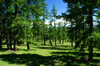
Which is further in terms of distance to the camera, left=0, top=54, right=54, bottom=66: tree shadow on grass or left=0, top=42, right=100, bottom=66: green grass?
left=0, top=54, right=54, bottom=66: tree shadow on grass

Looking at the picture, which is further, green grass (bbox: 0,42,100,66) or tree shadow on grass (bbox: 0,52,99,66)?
tree shadow on grass (bbox: 0,52,99,66)

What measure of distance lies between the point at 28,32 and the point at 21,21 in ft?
8.30

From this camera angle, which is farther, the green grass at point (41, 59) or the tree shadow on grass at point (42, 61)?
the tree shadow on grass at point (42, 61)

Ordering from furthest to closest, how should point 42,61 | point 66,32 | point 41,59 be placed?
point 66,32 < point 41,59 < point 42,61

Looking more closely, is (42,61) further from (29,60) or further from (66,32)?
(66,32)

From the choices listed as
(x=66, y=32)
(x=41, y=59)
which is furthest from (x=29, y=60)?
(x=66, y=32)

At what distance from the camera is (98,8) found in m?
7.40

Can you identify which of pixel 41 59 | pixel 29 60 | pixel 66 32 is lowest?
pixel 41 59

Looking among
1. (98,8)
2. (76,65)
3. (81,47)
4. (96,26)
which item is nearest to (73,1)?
(98,8)

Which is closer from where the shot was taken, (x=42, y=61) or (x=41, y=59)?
(x=42, y=61)

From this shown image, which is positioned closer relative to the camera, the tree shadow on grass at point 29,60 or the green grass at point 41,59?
the green grass at point 41,59

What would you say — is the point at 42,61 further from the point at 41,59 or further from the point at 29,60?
the point at 29,60

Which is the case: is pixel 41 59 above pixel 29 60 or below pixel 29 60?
below

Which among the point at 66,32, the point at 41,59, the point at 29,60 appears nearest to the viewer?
the point at 29,60
